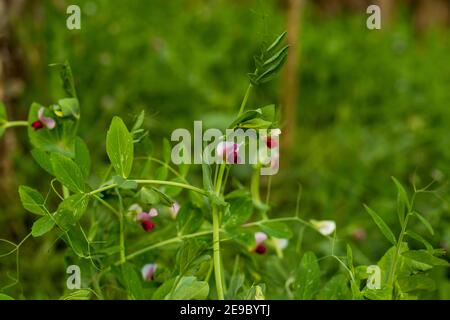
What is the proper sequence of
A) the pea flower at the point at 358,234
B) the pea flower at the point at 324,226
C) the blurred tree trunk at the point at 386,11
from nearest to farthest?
the pea flower at the point at 324,226 → the pea flower at the point at 358,234 → the blurred tree trunk at the point at 386,11

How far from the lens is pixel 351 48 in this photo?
314 cm

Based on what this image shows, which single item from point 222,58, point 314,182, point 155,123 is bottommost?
point 314,182

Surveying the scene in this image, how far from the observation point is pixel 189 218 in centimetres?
114

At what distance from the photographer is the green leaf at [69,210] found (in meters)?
0.97

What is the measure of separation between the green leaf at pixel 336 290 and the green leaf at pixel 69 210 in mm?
388

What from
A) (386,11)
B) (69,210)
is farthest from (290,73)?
(386,11)

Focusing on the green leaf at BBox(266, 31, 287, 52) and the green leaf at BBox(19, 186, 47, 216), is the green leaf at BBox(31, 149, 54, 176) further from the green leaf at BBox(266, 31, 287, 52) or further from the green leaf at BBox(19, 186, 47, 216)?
the green leaf at BBox(266, 31, 287, 52)

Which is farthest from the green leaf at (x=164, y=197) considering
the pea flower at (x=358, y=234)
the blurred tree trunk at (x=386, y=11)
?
the blurred tree trunk at (x=386, y=11)

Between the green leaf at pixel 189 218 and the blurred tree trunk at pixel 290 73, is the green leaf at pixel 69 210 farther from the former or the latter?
the blurred tree trunk at pixel 290 73

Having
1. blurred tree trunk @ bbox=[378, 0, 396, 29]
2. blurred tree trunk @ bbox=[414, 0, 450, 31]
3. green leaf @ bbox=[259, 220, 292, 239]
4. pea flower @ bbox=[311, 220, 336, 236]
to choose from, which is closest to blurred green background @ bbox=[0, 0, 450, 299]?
pea flower @ bbox=[311, 220, 336, 236]

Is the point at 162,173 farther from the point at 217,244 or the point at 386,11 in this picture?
the point at 386,11
